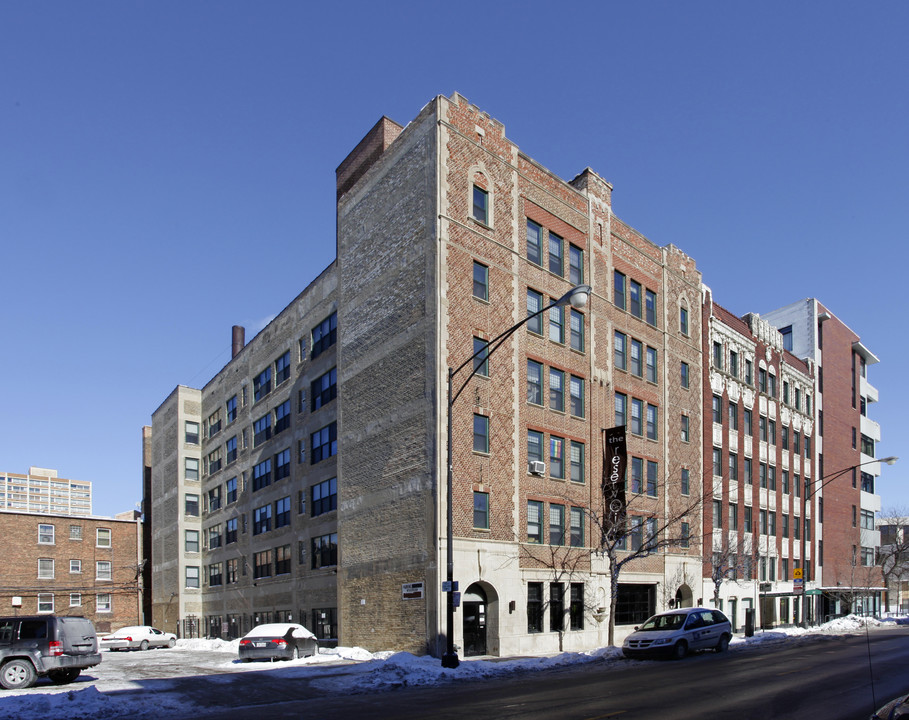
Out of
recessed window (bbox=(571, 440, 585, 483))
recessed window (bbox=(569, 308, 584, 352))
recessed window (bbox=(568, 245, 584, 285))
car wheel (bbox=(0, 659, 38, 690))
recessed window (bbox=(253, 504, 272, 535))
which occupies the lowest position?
car wheel (bbox=(0, 659, 38, 690))

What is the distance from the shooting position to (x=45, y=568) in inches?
2454

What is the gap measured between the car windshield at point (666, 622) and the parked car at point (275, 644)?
1223 centimetres

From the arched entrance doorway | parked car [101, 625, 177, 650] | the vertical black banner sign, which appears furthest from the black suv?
parked car [101, 625, 177, 650]

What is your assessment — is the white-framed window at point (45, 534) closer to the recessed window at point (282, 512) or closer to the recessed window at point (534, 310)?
the recessed window at point (282, 512)

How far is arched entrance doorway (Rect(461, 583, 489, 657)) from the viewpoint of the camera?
31344 millimetres

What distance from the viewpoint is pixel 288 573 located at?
4631 centimetres

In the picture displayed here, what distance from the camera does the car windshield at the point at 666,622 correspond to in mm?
29750

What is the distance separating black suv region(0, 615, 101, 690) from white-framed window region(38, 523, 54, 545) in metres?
44.0

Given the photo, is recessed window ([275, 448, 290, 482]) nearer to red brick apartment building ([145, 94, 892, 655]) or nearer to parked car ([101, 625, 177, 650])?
red brick apartment building ([145, 94, 892, 655])

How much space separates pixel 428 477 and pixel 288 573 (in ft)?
60.5

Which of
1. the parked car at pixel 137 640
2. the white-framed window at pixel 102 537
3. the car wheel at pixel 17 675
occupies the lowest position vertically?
the parked car at pixel 137 640

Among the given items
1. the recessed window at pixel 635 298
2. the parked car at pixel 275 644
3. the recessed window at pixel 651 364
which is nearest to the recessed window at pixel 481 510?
the parked car at pixel 275 644

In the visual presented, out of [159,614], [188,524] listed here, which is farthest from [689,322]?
[159,614]

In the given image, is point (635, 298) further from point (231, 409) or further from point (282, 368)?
point (231, 409)
